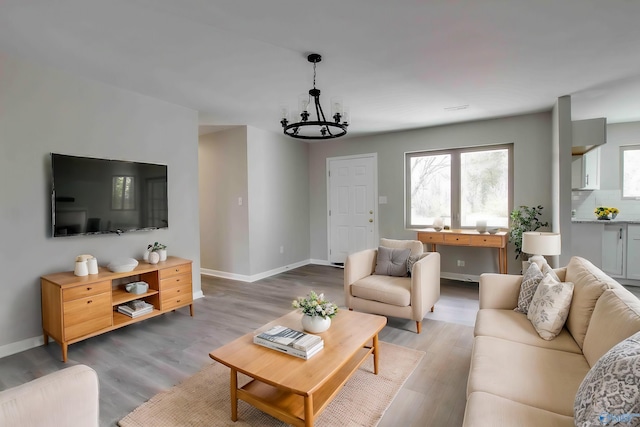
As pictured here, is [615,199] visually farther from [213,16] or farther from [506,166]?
[213,16]

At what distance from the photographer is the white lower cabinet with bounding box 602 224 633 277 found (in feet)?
14.8

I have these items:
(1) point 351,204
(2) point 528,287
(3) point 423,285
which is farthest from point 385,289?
(1) point 351,204

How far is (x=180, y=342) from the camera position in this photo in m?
2.94

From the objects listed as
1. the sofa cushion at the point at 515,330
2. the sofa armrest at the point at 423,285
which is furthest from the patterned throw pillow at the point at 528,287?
the sofa armrest at the point at 423,285

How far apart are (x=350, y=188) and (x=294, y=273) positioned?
6.25ft

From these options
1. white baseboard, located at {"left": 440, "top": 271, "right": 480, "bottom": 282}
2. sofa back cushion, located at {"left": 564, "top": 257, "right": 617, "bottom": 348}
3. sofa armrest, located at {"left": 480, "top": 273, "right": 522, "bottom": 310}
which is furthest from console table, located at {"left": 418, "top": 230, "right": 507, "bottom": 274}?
sofa back cushion, located at {"left": 564, "top": 257, "right": 617, "bottom": 348}

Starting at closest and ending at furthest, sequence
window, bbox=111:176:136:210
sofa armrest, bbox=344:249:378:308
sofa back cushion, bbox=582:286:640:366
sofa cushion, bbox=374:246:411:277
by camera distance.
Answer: sofa back cushion, bbox=582:286:640:366, window, bbox=111:176:136:210, sofa armrest, bbox=344:249:378:308, sofa cushion, bbox=374:246:411:277

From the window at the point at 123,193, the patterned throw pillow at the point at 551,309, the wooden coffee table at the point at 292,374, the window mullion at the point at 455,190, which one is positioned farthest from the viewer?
the window mullion at the point at 455,190

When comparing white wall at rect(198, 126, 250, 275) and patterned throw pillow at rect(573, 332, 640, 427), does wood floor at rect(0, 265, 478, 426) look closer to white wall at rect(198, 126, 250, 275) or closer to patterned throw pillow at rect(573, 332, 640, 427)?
patterned throw pillow at rect(573, 332, 640, 427)

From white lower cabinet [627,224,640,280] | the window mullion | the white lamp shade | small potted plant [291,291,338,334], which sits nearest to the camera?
small potted plant [291,291,338,334]

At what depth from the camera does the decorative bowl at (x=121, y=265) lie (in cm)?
302

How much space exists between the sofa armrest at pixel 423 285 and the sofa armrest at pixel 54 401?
8.30ft

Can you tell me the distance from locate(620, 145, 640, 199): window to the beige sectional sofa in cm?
408

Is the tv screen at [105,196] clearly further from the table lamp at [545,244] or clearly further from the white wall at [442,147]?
the table lamp at [545,244]
